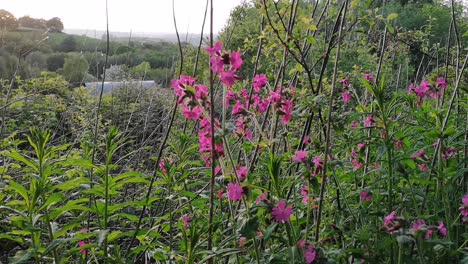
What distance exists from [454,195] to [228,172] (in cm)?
87

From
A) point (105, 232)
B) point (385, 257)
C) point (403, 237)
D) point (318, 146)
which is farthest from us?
point (318, 146)

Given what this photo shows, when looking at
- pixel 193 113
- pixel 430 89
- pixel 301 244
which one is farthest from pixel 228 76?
pixel 430 89

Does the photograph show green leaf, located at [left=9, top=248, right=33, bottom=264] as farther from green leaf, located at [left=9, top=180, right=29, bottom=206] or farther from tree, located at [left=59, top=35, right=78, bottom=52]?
tree, located at [left=59, top=35, right=78, bottom=52]

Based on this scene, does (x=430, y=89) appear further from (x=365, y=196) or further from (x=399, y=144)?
(x=365, y=196)

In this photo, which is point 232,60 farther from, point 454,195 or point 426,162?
point 454,195

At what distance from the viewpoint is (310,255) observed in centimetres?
115

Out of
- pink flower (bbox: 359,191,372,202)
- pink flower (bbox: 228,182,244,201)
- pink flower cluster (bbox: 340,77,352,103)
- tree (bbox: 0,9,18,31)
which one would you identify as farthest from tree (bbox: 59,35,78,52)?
pink flower (bbox: 228,182,244,201)

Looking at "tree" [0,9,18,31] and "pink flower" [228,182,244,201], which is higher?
"tree" [0,9,18,31]

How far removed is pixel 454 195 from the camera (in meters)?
1.71

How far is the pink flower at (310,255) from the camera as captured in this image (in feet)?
3.76

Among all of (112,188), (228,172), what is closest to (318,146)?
(228,172)

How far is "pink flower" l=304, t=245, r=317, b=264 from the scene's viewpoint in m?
1.14

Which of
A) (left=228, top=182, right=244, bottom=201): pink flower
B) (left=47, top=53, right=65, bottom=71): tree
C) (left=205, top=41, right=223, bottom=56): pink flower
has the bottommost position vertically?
(left=47, top=53, right=65, bottom=71): tree

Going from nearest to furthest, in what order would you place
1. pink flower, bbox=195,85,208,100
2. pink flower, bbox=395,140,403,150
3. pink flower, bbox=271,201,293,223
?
pink flower, bbox=271,201,293,223
pink flower, bbox=195,85,208,100
pink flower, bbox=395,140,403,150
